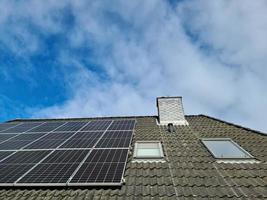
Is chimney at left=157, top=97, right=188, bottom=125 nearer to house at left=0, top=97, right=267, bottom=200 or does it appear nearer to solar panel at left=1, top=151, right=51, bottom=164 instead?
house at left=0, top=97, right=267, bottom=200

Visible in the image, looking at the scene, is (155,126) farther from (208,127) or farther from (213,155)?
(213,155)

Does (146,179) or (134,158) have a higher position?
(134,158)

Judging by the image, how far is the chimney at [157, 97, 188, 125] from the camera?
1171 cm

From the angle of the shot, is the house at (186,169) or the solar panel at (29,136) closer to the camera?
the house at (186,169)

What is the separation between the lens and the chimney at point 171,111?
38.4 feet

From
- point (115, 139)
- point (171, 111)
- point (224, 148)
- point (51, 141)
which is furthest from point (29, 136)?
point (224, 148)

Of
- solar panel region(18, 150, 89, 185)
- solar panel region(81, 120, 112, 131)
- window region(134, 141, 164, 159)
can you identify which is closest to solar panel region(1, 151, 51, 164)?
solar panel region(18, 150, 89, 185)

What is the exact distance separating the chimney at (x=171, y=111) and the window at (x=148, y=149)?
3205 mm

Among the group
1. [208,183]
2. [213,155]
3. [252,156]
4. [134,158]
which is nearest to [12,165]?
[134,158]

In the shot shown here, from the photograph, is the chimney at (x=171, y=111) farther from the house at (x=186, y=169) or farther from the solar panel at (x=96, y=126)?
the solar panel at (x=96, y=126)

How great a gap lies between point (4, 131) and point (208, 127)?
9998 millimetres

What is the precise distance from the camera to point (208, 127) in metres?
10.7

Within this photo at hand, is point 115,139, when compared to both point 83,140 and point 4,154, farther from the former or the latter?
point 4,154

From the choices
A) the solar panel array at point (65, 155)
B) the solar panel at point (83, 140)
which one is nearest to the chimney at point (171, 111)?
the solar panel array at point (65, 155)
